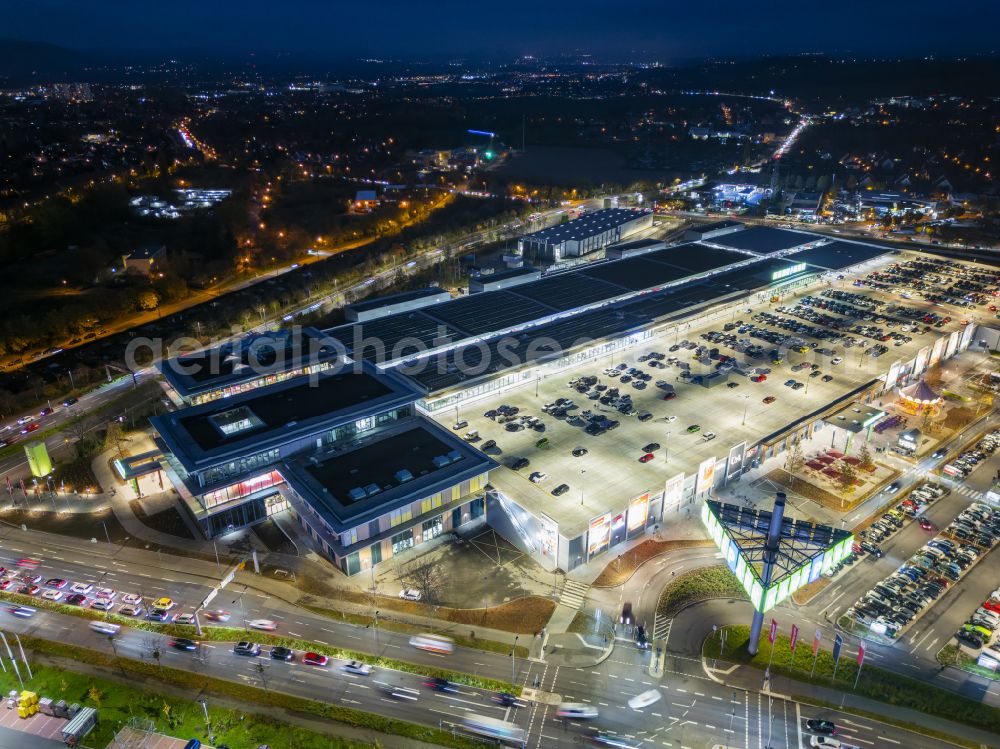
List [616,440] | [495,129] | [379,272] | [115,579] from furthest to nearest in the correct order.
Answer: [495,129] < [379,272] < [616,440] < [115,579]

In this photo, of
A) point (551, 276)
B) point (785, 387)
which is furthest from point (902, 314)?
point (551, 276)

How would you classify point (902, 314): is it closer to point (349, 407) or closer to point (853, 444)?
point (853, 444)

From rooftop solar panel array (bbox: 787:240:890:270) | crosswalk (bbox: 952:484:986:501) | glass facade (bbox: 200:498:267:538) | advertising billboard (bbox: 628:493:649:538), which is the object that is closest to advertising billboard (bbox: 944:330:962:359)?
rooftop solar panel array (bbox: 787:240:890:270)

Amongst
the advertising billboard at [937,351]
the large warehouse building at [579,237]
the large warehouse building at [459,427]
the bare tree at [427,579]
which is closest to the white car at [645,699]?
the large warehouse building at [459,427]

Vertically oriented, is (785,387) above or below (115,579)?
above

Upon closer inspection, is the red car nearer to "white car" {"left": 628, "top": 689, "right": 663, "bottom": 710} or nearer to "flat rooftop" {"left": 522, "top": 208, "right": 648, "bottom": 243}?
"white car" {"left": 628, "top": 689, "right": 663, "bottom": 710}

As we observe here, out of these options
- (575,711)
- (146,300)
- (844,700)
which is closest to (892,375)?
(844,700)
